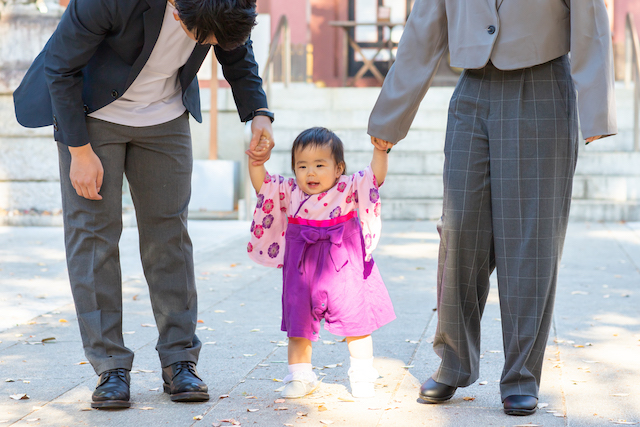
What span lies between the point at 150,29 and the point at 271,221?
2.85 feet

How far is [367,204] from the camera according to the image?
Result: 2.98 meters

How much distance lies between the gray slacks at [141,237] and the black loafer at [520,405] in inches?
47.1

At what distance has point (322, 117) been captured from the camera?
10852 millimetres

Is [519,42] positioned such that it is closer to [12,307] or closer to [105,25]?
[105,25]

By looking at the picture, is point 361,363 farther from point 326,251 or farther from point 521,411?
point 521,411

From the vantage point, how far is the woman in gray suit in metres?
2.64

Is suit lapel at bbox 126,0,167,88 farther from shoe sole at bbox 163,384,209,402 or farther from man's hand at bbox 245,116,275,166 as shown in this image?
shoe sole at bbox 163,384,209,402

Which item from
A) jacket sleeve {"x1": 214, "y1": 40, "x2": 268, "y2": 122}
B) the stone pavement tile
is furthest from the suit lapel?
the stone pavement tile

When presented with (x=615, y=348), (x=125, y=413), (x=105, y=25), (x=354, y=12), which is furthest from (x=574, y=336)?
(x=354, y=12)

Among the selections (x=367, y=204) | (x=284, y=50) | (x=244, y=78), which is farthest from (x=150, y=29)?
(x=284, y=50)

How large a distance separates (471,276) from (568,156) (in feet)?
1.81

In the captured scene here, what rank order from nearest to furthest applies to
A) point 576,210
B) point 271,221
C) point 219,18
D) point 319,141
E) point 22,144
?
point 219,18 < point 319,141 < point 271,221 < point 22,144 < point 576,210

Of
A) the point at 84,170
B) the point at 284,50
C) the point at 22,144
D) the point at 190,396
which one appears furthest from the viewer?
the point at 284,50

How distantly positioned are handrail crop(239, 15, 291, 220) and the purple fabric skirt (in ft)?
19.1
